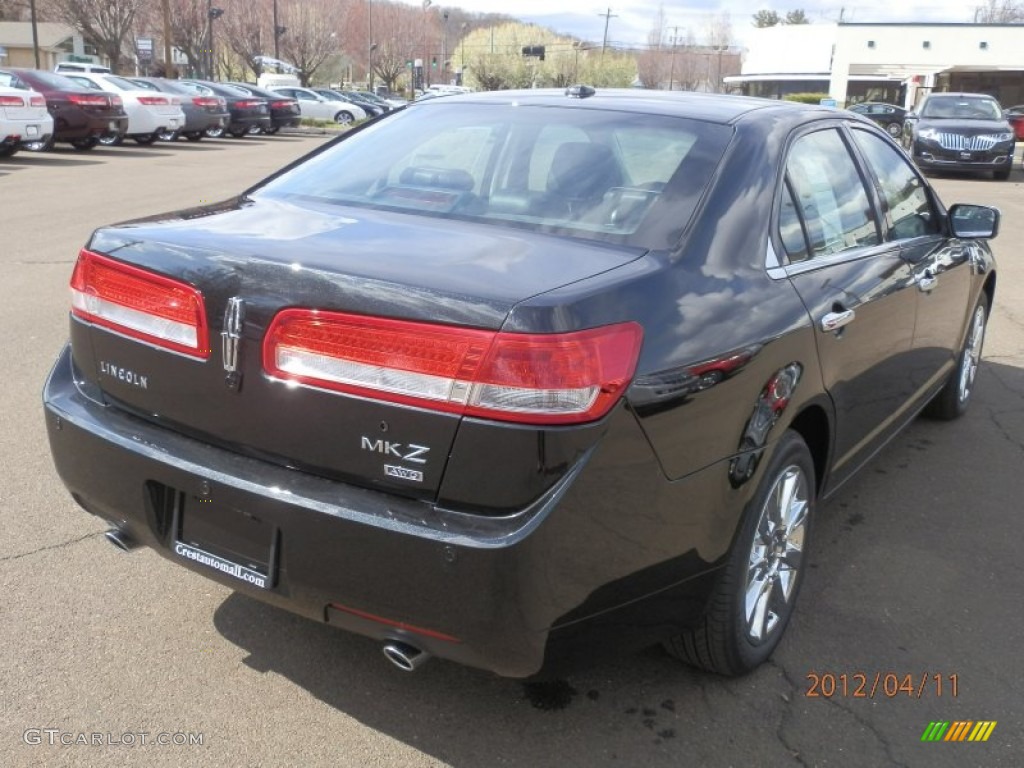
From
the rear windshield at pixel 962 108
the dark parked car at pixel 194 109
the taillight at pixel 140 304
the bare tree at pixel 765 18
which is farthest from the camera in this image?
the bare tree at pixel 765 18

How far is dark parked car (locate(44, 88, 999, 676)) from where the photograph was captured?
222 cm

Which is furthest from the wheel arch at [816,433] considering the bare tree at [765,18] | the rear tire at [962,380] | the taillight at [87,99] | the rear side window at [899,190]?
the bare tree at [765,18]

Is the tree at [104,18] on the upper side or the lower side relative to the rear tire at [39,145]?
upper

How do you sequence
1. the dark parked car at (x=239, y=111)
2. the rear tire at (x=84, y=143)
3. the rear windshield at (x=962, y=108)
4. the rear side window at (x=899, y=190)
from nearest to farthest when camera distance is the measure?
1. the rear side window at (x=899, y=190)
2. the rear tire at (x=84, y=143)
3. the rear windshield at (x=962, y=108)
4. the dark parked car at (x=239, y=111)

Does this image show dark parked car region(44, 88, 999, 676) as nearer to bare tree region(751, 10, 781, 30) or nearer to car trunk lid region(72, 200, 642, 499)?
car trunk lid region(72, 200, 642, 499)

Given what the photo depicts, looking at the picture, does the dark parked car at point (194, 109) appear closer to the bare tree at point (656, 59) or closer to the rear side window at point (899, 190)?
the rear side window at point (899, 190)

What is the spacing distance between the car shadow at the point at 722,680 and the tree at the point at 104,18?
59.8 m

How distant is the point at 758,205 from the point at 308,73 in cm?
8041

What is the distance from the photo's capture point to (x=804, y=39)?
Result: 83.2 m

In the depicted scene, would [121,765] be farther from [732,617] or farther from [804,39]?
[804,39]

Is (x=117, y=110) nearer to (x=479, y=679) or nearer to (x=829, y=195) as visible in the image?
(x=829, y=195)

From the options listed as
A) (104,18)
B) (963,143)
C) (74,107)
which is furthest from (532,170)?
(104,18)

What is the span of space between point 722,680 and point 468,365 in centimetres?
143

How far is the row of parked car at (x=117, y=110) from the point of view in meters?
17.5
